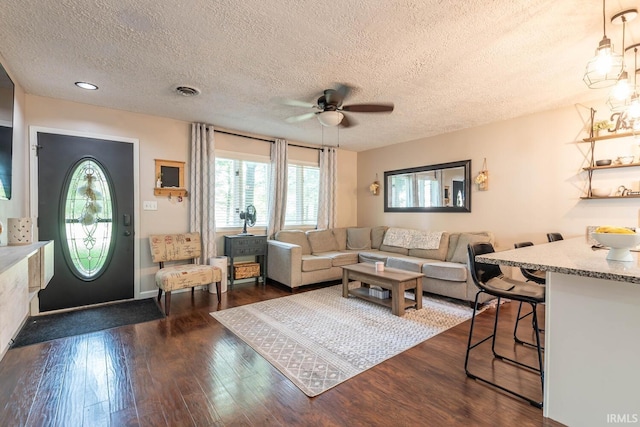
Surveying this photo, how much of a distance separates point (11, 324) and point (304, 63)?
2.60m

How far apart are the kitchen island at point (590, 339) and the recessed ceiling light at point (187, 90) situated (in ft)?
10.3

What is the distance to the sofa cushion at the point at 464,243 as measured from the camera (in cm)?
415

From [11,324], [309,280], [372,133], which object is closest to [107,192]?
[11,324]

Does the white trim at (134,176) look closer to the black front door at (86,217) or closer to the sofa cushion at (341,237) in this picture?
the black front door at (86,217)

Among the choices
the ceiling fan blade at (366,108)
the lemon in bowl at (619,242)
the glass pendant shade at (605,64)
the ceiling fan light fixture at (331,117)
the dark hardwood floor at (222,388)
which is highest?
the ceiling fan blade at (366,108)

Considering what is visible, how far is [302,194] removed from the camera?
564 centimetres

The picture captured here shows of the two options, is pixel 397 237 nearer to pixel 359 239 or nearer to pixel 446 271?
pixel 359 239

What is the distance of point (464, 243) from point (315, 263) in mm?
2192

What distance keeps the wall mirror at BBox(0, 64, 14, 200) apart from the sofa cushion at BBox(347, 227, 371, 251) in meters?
4.53

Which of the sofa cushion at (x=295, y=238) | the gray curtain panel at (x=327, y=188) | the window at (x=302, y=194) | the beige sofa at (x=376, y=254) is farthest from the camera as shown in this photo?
the gray curtain panel at (x=327, y=188)

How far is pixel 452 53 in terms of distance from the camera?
95.0 inches

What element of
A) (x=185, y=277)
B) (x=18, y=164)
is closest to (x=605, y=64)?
(x=185, y=277)

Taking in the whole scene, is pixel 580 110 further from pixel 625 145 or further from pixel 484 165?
pixel 484 165

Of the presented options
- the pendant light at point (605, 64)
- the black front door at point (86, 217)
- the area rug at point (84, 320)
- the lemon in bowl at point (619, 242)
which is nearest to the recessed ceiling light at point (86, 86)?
the black front door at point (86, 217)
